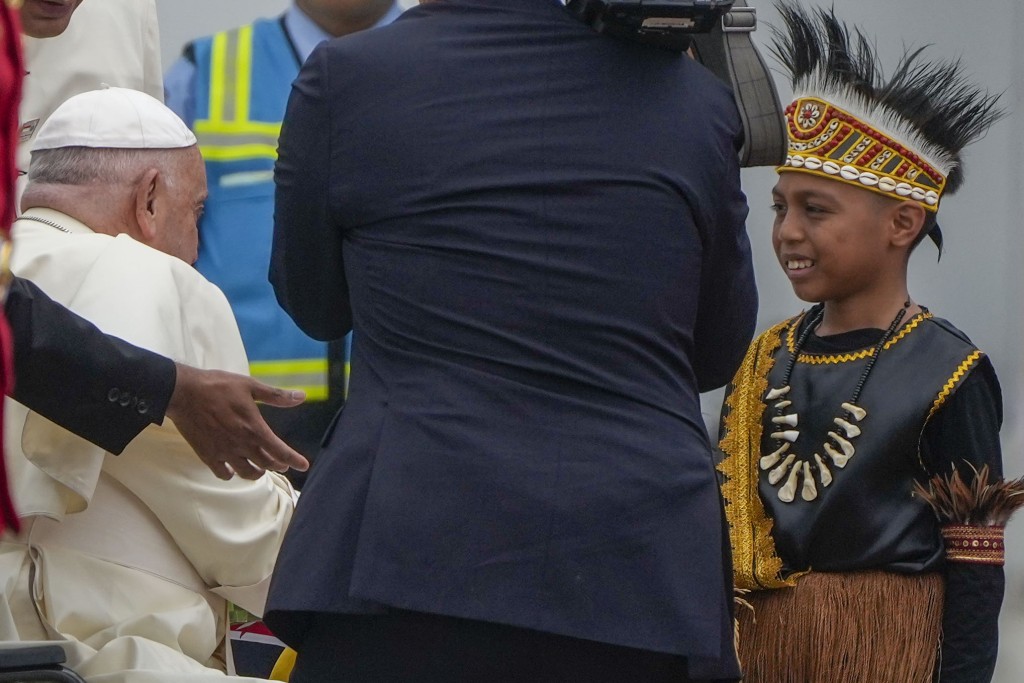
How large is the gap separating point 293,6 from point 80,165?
47.3 inches

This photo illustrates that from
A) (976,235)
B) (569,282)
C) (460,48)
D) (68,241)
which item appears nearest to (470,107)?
(460,48)

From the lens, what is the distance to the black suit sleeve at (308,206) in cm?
214

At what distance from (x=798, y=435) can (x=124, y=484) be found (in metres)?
1.24

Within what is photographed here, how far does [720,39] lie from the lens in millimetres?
2305

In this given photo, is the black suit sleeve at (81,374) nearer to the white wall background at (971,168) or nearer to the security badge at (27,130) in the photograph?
the security badge at (27,130)

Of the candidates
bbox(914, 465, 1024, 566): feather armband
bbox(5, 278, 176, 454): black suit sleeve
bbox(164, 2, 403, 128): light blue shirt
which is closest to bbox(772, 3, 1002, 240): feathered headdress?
bbox(914, 465, 1024, 566): feather armband

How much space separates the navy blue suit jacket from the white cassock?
0.49 m

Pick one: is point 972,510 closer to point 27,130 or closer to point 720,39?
point 720,39

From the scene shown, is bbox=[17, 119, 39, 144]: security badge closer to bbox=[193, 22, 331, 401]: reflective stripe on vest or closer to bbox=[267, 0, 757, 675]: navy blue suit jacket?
bbox=[193, 22, 331, 401]: reflective stripe on vest

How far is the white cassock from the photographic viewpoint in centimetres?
246

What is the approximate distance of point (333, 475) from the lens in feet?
6.81

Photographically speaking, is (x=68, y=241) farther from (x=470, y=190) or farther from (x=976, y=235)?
(x=976, y=235)

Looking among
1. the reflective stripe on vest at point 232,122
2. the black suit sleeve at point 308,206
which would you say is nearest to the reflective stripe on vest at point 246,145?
the reflective stripe on vest at point 232,122

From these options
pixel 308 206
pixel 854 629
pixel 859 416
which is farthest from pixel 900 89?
pixel 308 206
